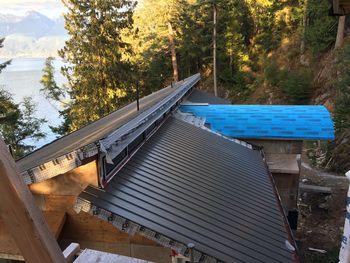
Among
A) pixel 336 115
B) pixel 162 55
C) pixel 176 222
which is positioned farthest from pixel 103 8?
pixel 176 222

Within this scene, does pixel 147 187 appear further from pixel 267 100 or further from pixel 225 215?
pixel 267 100

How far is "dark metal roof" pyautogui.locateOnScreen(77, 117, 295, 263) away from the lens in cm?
443

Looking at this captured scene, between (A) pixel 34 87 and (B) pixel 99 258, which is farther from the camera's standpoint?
(A) pixel 34 87

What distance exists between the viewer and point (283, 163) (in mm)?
11086

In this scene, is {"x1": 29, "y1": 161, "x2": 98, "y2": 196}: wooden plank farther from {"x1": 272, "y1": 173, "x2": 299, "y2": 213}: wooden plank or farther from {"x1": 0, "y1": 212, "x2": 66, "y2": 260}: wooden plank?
{"x1": 272, "y1": 173, "x2": 299, "y2": 213}: wooden plank

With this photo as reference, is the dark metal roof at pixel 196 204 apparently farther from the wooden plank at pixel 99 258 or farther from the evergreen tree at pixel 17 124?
the evergreen tree at pixel 17 124

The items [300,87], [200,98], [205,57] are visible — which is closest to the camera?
[200,98]

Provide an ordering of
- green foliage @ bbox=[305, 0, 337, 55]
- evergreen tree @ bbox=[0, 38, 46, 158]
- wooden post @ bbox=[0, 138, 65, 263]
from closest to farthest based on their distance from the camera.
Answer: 1. wooden post @ bbox=[0, 138, 65, 263]
2. evergreen tree @ bbox=[0, 38, 46, 158]
3. green foliage @ bbox=[305, 0, 337, 55]

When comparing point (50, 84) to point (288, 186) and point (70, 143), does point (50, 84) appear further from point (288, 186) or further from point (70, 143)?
point (288, 186)

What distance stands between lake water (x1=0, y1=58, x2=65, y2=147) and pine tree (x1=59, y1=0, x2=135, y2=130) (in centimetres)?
487

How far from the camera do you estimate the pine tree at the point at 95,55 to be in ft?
81.4

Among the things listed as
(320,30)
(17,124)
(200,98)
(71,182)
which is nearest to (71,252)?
(71,182)

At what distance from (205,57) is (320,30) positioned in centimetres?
1568

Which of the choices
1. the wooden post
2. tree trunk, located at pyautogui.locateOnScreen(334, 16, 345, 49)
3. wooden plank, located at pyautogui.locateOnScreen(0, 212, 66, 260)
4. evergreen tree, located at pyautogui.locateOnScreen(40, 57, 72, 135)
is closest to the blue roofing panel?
wooden plank, located at pyautogui.locateOnScreen(0, 212, 66, 260)
